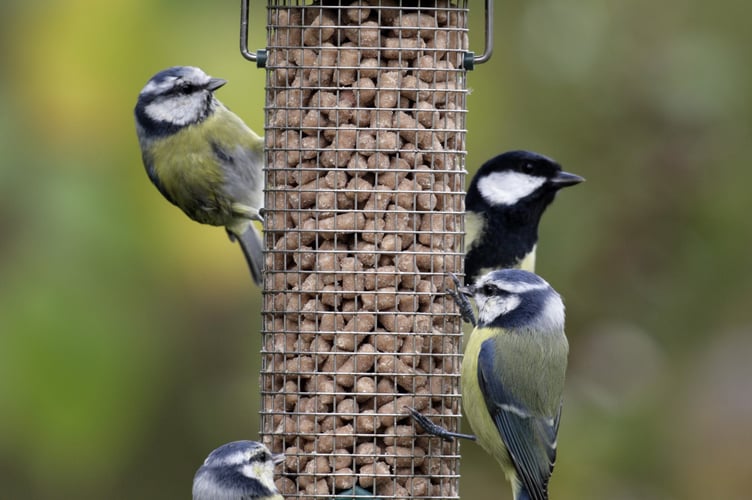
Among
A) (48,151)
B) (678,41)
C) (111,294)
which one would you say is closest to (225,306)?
(111,294)

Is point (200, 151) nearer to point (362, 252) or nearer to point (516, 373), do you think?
point (362, 252)

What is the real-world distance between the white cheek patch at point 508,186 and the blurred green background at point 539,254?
1.07 meters

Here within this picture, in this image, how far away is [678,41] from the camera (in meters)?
8.79

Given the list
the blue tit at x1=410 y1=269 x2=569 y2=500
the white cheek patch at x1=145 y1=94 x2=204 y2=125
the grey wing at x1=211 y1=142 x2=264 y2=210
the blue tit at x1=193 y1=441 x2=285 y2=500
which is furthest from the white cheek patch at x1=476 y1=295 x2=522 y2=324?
the white cheek patch at x1=145 y1=94 x2=204 y2=125

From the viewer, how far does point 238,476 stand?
5.74m

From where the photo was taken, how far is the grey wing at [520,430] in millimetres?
6285

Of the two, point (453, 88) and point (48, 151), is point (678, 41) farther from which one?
point (48, 151)

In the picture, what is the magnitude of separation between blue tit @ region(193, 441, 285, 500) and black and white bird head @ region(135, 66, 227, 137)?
75.3 inches

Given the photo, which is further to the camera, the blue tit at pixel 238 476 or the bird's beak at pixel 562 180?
the bird's beak at pixel 562 180

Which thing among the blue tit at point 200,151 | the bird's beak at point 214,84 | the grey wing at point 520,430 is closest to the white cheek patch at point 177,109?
the blue tit at point 200,151

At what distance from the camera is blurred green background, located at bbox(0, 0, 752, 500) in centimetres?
777

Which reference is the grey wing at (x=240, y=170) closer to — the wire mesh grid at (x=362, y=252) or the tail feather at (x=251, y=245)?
the tail feather at (x=251, y=245)

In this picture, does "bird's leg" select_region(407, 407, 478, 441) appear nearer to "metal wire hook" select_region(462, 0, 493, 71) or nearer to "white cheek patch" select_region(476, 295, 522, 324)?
Result: "white cheek patch" select_region(476, 295, 522, 324)

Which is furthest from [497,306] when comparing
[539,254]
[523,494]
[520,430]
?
[539,254]
